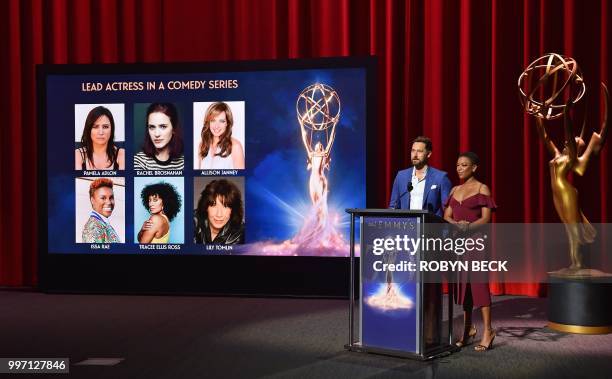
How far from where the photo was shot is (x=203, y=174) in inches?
249

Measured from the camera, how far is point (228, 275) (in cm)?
636

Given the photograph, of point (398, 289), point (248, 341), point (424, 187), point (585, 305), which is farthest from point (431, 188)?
point (248, 341)

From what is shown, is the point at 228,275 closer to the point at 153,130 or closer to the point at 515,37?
the point at 153,130

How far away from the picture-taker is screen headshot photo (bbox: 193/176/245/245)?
248 inches

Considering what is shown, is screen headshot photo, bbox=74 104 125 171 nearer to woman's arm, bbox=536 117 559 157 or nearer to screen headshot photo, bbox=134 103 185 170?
screen headshot photo, bbox=134 103 185 170

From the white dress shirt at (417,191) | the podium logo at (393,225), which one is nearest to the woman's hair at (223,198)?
the white dress shirt at (417,191)

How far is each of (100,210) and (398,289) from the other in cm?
369

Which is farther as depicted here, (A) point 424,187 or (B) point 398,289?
(A) point 424,187

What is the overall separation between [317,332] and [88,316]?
201 cm

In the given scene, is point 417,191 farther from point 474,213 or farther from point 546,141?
point 546,141

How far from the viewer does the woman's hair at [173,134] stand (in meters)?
6.37

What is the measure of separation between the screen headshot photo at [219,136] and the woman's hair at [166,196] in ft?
1.10

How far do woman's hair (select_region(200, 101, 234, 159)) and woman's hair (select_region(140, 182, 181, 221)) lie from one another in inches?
17.8

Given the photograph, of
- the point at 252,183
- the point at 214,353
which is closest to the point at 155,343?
the point at 214,353
